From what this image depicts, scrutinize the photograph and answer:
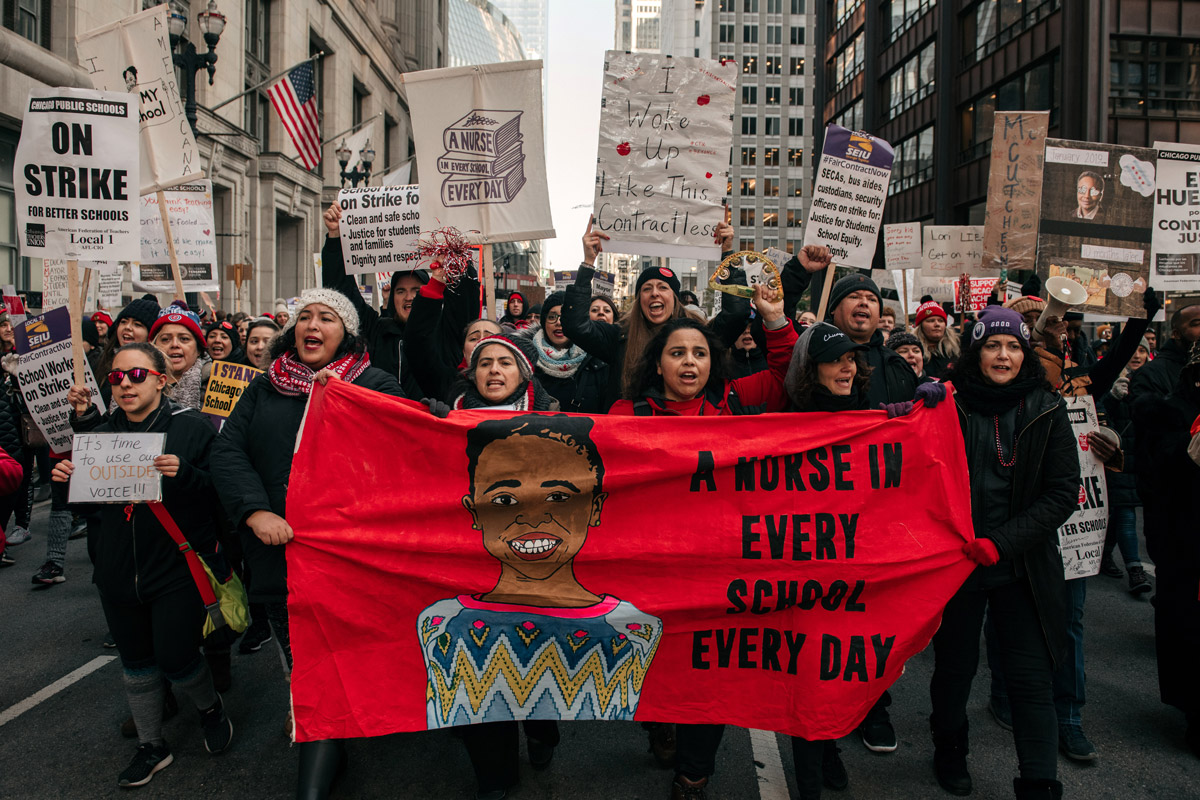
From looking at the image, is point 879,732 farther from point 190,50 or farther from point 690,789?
point 190,50

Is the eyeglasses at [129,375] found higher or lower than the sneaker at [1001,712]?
higher

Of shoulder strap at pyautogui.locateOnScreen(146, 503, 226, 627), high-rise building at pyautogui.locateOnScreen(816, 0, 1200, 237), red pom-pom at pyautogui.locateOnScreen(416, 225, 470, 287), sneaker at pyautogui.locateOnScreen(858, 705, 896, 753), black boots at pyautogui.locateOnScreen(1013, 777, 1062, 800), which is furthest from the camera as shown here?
high-rise building at pyautogui.locateOnScreen(816, 0, 1200, 237)

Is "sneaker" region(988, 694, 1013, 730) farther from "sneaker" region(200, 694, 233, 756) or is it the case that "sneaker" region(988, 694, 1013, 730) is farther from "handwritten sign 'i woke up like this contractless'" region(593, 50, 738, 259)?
"sneaker" region(200, 694, 233, 756)

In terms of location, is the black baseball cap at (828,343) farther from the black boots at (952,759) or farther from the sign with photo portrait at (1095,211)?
the sign with photo portrait at (1095,211)

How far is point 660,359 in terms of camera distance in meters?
3.52

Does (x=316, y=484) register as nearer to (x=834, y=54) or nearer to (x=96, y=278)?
(x=96, y=278)

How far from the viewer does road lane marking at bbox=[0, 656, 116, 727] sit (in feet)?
13.3

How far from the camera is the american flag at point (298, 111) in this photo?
14.3 metres

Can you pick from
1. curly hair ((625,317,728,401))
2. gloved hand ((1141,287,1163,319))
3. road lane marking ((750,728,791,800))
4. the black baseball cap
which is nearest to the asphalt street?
road lane marking ((750,728,791,800))

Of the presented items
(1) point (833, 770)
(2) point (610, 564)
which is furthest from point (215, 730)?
(1) point (833, 770)

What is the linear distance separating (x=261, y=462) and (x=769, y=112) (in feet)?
308

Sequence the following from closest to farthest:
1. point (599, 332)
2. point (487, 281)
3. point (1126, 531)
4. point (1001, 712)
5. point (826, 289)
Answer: point (1001, 712)
point (599, 332)
point (487, 281)
point (826, 289)
point (1126, 531)

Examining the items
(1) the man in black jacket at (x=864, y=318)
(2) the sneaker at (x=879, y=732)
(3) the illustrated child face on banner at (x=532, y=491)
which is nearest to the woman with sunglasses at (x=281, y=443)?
(3) the illustrated child face on banner at (x=532, y=491)

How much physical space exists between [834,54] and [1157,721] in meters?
47.0
